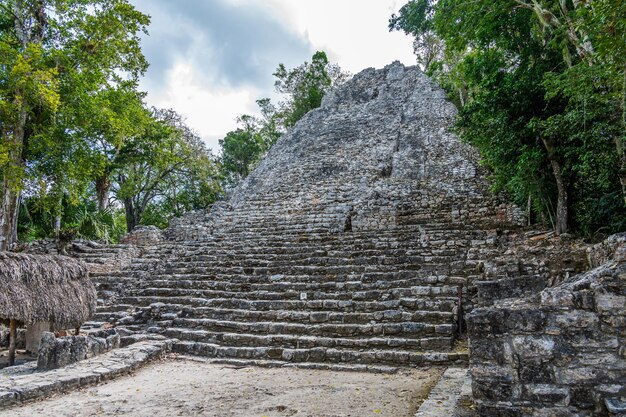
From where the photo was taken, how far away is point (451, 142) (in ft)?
49.7

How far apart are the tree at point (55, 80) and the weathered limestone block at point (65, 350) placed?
5151 millimetres

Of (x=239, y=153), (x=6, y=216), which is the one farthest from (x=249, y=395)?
(x=239, y=153)

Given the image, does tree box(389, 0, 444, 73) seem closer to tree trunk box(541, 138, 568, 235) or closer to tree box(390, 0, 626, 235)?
tree box(390, 0, 626, 235)

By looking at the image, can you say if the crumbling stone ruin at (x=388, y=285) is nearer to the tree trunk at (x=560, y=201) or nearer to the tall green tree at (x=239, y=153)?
the tree trunk at (x=560, y=201)

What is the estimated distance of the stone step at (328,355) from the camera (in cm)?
476

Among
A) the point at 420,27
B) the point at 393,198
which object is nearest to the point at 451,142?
the point at 393,198

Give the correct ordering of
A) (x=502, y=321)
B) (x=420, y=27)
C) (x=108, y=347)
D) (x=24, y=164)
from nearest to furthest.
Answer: (x=502, y=321) → (x=108, y=347) → (x=420, y=27) → (x=24, y=164)

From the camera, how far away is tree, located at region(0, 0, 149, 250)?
29.7ft

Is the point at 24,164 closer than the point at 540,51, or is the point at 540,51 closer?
the point at 540,51

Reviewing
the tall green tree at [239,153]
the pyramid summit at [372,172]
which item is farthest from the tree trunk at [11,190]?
the tall green tree at [239,153]

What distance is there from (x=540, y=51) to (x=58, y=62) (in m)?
11.1

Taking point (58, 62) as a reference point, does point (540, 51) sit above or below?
below

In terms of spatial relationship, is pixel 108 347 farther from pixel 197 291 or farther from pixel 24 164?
pixel 24 164

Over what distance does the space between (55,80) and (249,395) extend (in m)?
9.01
